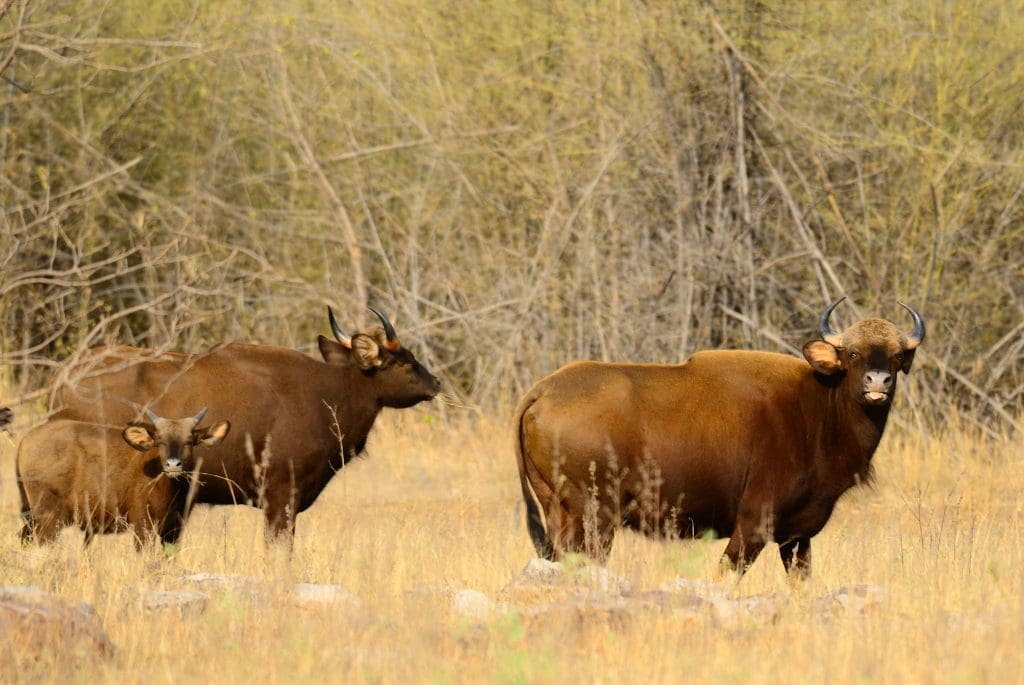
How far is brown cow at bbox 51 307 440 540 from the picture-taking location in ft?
31.2

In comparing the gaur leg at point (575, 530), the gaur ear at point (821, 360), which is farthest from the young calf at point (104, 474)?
the gaur ear at point (821, 360)

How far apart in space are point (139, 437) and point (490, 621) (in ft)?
11.2

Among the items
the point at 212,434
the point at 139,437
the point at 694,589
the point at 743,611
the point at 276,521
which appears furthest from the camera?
the point at 276,521

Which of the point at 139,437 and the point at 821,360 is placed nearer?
the point at 821,360

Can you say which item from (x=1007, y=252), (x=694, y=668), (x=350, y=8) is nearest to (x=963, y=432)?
(x=1007, y=252)

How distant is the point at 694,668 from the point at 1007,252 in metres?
11.0

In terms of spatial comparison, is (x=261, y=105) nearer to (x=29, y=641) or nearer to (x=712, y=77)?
(x=712, y=77)

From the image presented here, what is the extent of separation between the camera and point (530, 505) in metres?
8.39

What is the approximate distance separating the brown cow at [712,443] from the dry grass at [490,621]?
26 centimetres

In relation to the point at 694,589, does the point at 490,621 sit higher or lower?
higher

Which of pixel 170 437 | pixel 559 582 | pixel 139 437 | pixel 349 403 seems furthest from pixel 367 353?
pixel 559 582

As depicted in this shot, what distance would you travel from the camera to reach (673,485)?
8.16m

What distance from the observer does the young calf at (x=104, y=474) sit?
353 inches

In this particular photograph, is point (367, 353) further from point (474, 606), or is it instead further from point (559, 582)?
point (474, 606)
